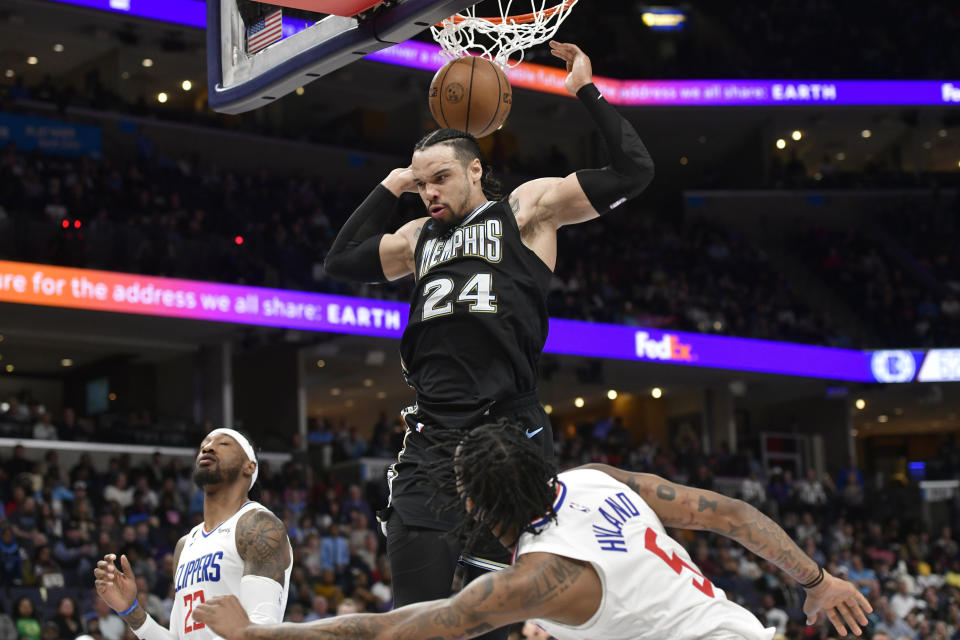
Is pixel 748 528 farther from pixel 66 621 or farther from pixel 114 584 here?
pixel 66 621

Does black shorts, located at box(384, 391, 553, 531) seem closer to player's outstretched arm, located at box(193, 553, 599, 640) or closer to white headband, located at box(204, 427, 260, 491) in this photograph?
player's outstretched arm, located at box(193, 553, 599, 640)

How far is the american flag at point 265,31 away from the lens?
4.98 metres

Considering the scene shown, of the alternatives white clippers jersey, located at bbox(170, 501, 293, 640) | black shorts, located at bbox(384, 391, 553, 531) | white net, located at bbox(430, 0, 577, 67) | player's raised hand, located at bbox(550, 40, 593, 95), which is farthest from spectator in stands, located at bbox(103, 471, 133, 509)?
player's raised hand, located at bbox(550, 40, 593, 95)

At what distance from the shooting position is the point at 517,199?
179 inches

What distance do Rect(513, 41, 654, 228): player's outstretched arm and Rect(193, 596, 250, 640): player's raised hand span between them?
5.96 ft

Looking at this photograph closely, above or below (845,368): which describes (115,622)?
below

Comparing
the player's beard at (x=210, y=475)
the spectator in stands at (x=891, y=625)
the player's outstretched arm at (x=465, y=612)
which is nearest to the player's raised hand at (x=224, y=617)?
the player's outstretched arm at (x=465, y=612)

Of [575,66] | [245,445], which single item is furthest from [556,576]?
[245,445]

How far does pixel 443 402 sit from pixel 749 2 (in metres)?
33.3

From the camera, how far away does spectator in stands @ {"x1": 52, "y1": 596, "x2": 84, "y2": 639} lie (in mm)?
12070

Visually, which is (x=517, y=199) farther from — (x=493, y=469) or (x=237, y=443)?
(x=237, y=443)

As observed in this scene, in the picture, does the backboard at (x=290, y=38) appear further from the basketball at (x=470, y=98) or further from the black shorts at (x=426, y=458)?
the black shorts at (x=426, y=458)

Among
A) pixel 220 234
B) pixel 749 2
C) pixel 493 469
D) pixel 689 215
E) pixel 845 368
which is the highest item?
pixel 749 2

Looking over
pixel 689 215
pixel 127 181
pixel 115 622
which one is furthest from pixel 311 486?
pixel 689 215
